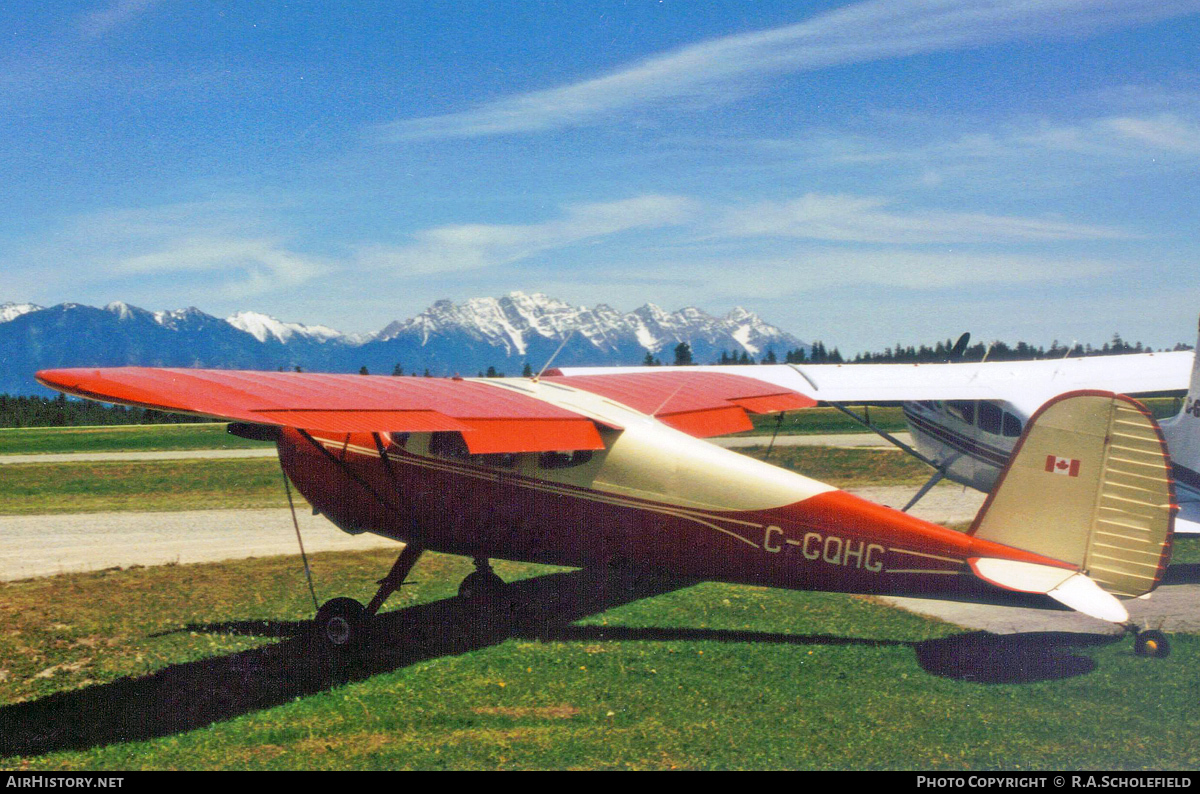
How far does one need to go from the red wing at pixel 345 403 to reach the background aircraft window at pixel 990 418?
27.0 ft

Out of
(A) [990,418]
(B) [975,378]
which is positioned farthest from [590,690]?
(B) [975,378]

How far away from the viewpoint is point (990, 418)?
13570mm

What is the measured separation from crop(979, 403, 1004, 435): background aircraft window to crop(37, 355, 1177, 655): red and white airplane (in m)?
5.79

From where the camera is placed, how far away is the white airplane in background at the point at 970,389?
1327 centimetres

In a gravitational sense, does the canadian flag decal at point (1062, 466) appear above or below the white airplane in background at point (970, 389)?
below

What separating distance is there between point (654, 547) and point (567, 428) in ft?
4.74

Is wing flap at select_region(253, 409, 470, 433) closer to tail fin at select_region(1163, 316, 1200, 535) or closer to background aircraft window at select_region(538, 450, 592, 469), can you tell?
background aircraft window at select_region(538, 450, 592, 469)

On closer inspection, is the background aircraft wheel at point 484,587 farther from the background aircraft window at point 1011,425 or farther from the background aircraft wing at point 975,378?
the background aircraft window at point 1011,425

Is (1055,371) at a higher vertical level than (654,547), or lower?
higher

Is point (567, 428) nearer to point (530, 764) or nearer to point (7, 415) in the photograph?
point (530, 764)

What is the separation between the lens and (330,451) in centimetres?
908

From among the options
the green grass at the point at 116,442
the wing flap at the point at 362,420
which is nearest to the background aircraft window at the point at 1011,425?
the wing flap at the point at 362,420

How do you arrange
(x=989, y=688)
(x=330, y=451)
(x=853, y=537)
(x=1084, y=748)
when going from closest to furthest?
1. (x=1084, y=748)
2. (x=989, y=688)
3. (x=853, y=537)
4. (x=330, y=451)

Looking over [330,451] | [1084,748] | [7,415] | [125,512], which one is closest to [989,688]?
[1084,748]
